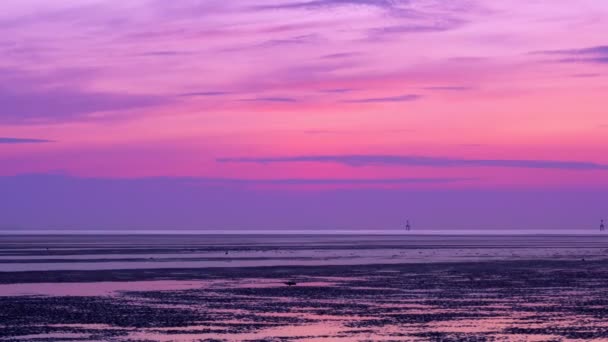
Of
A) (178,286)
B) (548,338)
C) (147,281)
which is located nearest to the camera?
(548,338)

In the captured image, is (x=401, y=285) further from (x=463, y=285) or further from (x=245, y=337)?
(x=245, y=337)

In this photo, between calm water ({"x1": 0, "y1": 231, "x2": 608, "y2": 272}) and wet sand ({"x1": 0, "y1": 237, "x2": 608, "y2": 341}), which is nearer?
wet sand ({"x1": 0, "y1": 237, "x2": 608, "y2": 341})

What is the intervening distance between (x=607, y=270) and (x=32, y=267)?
115ft

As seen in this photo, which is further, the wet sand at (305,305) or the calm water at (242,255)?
the calm water at (242,255)

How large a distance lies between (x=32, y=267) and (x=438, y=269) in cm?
2532

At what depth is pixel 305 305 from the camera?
38.6 m

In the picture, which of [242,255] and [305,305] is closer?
[305,305]

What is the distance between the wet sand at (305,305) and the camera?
2997cm

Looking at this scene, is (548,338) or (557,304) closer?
(548,338)

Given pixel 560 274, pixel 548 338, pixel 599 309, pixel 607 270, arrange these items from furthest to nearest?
pixel 607 270 → pixel 560 274 → pixel 599 309 → pixel 548 338

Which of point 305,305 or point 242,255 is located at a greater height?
point 305,305

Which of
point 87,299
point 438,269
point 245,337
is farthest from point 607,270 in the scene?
point 245,337

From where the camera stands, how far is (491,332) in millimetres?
29781

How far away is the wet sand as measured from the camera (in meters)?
30.0
